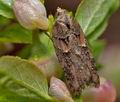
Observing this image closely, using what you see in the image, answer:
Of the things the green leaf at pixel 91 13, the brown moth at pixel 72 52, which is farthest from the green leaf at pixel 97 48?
the brown moth at pixel 72 52

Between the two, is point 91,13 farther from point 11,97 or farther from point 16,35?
point 11,97

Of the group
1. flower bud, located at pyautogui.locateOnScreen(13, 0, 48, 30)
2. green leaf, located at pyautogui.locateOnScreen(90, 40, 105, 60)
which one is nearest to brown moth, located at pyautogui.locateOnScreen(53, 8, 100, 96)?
flower bud, located at pyautogui.locateOnScreen(13, 0, 48, 30)

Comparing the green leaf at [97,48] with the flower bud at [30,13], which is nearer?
the flower bud at [30,13]

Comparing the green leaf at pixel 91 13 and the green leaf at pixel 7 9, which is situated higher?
the green leaf at pixel 91 13

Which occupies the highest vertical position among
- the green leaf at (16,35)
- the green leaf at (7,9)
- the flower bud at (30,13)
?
the green leaf at (16,35)

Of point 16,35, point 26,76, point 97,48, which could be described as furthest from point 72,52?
point 97,48

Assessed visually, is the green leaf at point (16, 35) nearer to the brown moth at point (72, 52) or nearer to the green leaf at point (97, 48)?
the brown moth at point (72, 52)

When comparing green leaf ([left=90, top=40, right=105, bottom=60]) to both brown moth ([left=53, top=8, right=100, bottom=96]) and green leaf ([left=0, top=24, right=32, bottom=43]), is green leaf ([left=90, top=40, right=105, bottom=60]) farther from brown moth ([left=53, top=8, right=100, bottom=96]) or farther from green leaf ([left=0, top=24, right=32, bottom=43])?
brown moth ([left=53, top=8, right=100, bottom=96])
